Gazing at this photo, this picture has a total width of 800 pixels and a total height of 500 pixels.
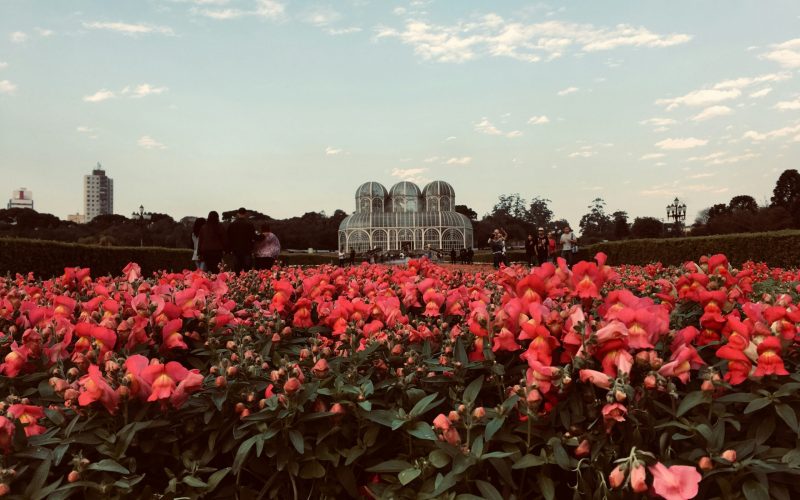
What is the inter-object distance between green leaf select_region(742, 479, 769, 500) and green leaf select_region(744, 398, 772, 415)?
202mm

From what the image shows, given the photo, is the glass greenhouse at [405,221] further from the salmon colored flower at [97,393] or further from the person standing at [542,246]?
the salmon colored flower at [97,393]

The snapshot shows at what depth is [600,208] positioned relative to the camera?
351ft

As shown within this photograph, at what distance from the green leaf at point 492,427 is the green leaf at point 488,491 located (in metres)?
0.12

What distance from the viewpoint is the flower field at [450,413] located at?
166 centimetres

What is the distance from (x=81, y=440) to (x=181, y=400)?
29cm

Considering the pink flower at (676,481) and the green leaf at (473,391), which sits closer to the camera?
the pink flower at (676,481)

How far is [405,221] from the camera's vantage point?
4800 cm

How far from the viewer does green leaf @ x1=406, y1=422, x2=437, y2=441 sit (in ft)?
5.66

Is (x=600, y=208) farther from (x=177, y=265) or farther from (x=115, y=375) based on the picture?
(x=115, y=375)

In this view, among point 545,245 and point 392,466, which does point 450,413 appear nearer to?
point 392,466

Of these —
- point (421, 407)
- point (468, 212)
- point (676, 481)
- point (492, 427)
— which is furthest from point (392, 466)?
point (468, 212)

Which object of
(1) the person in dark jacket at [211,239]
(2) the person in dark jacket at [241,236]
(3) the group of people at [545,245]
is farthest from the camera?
(3) the group of people at [545,245]

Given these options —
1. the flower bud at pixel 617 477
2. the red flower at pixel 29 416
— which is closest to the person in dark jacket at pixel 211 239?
the red flower at pixel 29 416

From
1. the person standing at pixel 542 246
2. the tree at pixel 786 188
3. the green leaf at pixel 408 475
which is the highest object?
the tree at pixel 786 188
